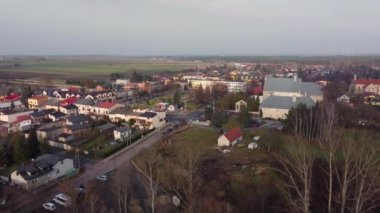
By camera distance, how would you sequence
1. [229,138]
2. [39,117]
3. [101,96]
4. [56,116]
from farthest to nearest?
[101,96]
[56,116]
[39,117]
[229,138]

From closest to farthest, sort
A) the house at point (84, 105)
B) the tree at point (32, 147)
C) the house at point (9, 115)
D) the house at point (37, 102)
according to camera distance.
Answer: the tree at point (32, 147) < the house at point (9, 115) < the house at point (84, 105) < the house at point (37, 102)

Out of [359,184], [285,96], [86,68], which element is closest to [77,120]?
[285,96]

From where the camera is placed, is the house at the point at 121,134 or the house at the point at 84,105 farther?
the house at the point at 84,105

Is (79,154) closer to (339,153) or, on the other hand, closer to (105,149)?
(105,149)

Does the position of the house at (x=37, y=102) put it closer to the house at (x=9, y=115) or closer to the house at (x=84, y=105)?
the house at (x=84, y=105)

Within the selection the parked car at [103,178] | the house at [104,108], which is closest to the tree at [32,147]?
the parked car at [103,178]

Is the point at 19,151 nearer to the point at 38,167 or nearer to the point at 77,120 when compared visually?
the point at 38,167

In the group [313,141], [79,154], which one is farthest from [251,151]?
[79,154]
